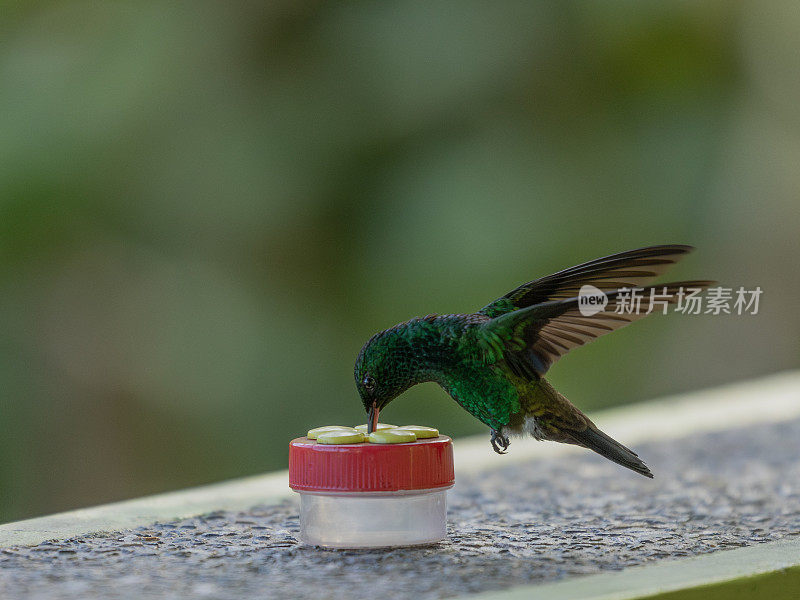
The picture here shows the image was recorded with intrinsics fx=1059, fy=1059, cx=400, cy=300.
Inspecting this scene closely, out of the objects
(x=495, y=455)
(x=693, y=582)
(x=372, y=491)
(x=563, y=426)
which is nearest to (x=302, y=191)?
(x=495, y=455)

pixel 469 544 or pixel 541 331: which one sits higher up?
pixel 541 331

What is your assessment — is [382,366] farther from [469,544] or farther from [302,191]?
[302,191]

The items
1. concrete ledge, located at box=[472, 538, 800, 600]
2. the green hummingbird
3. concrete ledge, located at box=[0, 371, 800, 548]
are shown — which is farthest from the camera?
concrete ledge, located at box=[0, 371, 800, 548]

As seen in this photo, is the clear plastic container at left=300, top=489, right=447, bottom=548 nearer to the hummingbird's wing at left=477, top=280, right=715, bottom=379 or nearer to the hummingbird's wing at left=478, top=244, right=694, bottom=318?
the hummingbird's wing at left=477, top=280, right=715, bottom=379

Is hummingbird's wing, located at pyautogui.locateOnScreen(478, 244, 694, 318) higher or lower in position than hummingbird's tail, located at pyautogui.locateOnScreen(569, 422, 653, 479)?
higher

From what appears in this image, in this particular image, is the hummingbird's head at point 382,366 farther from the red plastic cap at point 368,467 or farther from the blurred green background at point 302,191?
the blurred green background at point 302,191

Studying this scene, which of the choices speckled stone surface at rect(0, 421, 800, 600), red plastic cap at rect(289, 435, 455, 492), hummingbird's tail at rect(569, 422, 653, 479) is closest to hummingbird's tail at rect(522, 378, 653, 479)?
hummingbird's tail at rect(569, 422, 653, 479)

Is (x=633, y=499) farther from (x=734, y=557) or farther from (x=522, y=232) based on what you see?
(x=522, y=232)
